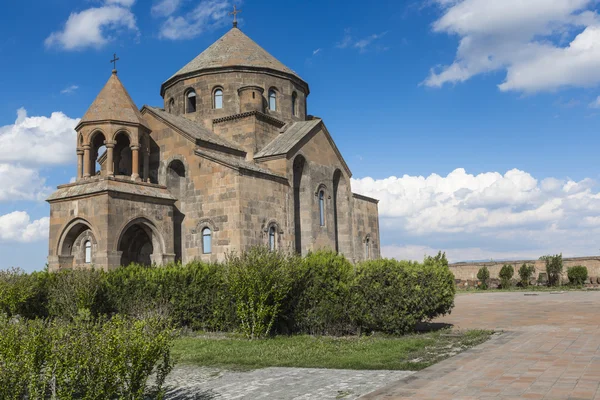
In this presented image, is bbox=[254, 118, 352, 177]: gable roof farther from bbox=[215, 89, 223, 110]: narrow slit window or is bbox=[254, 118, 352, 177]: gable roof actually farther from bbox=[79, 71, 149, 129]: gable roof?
bbox=[79, 71, 149, 129]: gable roof

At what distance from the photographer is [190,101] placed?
2430 centimetres

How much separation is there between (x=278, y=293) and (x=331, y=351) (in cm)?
249

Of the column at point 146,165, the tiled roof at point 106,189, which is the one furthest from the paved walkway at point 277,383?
the column at point 146,165

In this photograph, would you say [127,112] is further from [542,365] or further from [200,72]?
[542,365]

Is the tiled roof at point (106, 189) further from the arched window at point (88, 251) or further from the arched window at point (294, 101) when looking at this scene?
the arched window at point (294, 101)

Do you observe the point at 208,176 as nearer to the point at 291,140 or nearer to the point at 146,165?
the point at 146,165

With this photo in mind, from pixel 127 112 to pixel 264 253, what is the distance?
9.70 meters

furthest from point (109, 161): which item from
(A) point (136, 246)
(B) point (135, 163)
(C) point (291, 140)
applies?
(C) point (291, 140)

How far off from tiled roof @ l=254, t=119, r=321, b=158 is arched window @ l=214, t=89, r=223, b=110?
3239 mm

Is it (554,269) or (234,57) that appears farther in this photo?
(554,269)

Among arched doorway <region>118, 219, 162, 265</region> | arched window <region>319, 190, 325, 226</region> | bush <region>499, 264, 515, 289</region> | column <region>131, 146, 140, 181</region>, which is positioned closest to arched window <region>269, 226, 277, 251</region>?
arched window <region>319, 190, 325, 226</region>

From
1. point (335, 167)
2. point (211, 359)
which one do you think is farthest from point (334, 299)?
point (335, 167)

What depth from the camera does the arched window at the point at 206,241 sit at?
1814 centimetres

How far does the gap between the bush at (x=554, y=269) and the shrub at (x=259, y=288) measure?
20.1 meters
